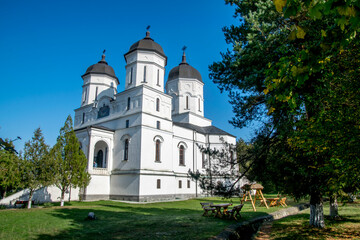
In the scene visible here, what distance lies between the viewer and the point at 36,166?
16.1 meters

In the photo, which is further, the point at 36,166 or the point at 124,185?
the point at 124,185

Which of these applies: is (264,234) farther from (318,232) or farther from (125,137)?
(125,137)

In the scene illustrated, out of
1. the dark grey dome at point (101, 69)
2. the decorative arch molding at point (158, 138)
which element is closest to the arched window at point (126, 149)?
the decorative arch molding at point (158, 138)

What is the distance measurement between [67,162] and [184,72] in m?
21.2

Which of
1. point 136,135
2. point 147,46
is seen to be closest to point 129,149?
point 136,135

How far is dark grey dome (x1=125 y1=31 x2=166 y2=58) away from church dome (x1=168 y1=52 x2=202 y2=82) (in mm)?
7227

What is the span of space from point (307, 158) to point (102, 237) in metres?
7.05

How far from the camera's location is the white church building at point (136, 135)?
22.6m

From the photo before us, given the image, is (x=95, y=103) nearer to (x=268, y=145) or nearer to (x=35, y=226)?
(x=35, y=226)

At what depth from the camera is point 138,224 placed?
988 centimetres

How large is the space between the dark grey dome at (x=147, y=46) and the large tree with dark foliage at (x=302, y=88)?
52.8ft

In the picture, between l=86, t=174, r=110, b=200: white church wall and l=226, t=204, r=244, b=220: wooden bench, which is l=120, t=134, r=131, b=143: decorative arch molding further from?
l=226, t=204, r=244, b=220: wooden bench

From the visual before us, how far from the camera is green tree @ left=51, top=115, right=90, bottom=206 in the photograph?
1747 cm

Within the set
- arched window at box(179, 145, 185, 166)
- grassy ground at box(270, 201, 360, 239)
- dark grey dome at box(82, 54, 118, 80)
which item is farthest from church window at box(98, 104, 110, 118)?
grassy ground at box(270, 201, 360, 239)
